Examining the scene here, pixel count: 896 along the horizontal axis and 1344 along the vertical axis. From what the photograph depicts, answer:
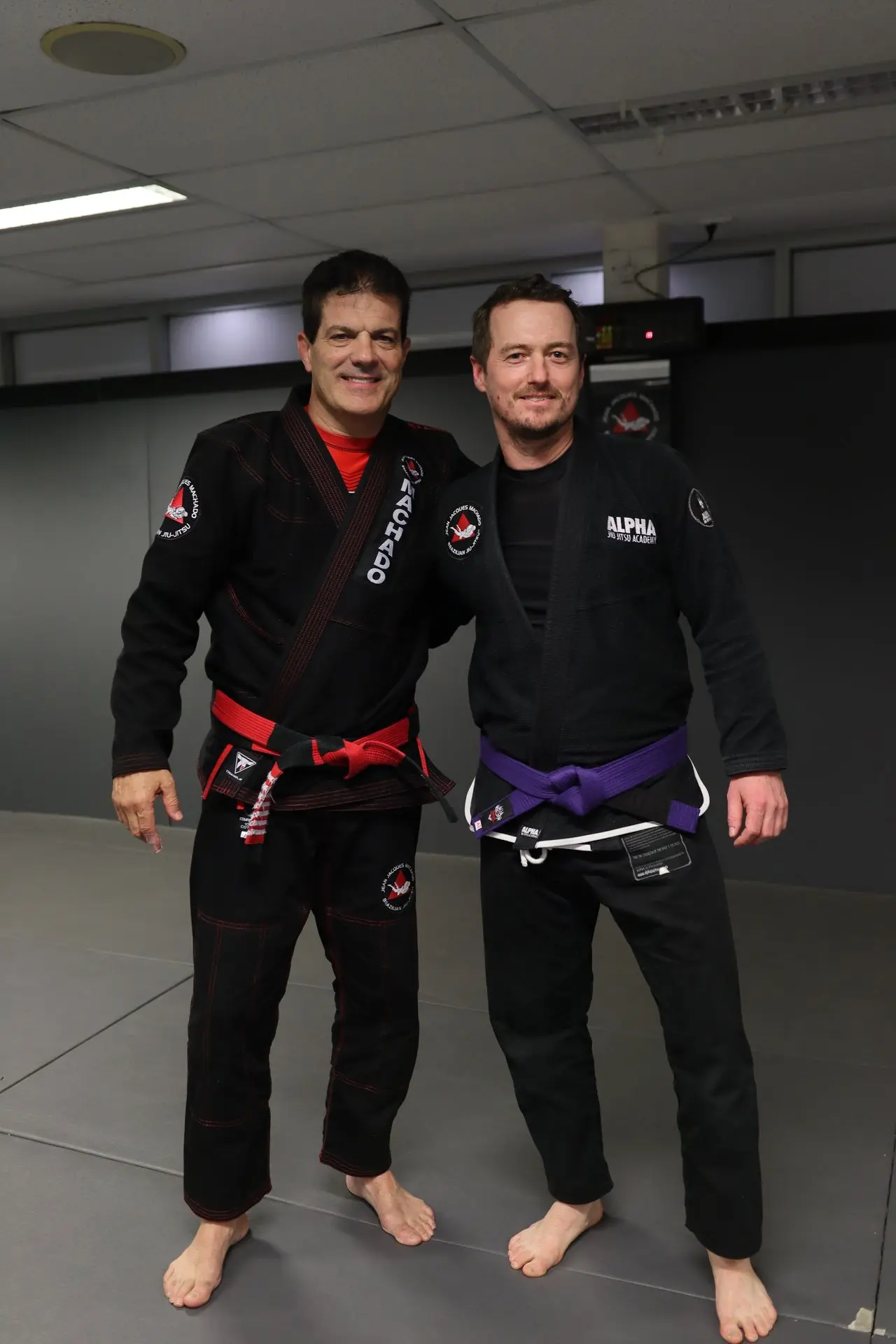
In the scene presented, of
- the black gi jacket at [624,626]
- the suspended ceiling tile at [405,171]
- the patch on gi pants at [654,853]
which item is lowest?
the patch on gi pants at [654,853]

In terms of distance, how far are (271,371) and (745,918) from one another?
278 cm

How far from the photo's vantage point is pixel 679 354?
4.09 metres

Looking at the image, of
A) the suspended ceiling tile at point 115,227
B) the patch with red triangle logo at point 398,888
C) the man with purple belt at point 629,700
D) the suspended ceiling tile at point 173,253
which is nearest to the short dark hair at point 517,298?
A: the man with purple belt at point 629,700

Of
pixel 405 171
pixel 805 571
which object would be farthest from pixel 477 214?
pixel 805 571

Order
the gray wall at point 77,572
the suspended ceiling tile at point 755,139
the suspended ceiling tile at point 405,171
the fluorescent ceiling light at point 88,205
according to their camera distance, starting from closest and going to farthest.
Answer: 1. the suspended ceiling tile at point 755,139
2. the suspended ceiling tile at point 405,171
3. the fluorescent ceiling light at point 88,205
4. the gray wall at point 77,572

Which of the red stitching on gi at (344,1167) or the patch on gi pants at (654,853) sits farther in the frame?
the red stitching on gi at (344,1167)

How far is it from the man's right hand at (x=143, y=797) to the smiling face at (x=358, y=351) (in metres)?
0.68

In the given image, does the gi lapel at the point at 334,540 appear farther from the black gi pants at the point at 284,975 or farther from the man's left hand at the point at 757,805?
the man's left hand at the point at 757,805

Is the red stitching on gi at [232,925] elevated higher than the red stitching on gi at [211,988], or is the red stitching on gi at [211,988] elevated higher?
the red stitching on gi at [232,925]

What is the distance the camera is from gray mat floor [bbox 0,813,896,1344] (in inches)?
75.1

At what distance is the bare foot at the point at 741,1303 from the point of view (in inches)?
72.2

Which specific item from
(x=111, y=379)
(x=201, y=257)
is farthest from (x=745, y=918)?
(x=111, y=379)

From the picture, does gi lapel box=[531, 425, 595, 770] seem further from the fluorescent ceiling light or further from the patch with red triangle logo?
the fluorescent ceiling light

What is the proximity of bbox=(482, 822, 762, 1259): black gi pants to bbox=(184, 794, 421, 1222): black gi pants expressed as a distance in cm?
18
